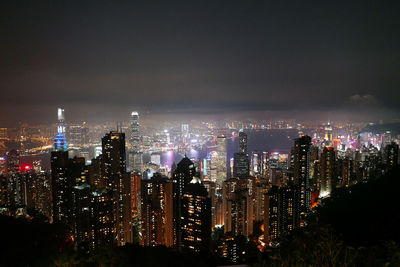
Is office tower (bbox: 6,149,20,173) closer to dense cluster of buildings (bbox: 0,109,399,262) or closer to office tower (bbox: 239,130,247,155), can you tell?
dense cluster of buildings (bbox: 0,109,399,262)

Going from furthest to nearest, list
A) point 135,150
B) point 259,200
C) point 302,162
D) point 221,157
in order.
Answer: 1. point 221,157
2. point 135,150
3. point 302,162
4. point 259,200

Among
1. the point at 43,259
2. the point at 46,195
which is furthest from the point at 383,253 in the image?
the point at 46,195

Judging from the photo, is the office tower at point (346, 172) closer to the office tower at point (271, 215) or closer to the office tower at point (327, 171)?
the office tower at point (327, 171)

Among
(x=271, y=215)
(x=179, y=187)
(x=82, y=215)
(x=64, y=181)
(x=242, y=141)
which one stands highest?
(x=242, y=141)

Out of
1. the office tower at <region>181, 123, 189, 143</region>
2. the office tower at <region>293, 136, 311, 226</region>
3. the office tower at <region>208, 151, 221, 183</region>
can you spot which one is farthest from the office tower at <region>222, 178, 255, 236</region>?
the office tower at <region>181, 123, 189, 143</region>

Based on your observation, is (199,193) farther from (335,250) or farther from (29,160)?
(29,160)

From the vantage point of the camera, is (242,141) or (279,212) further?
(242,141)

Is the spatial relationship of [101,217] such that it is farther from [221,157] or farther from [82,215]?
[221,157]

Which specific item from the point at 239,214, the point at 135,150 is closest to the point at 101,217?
the point at 239,214
